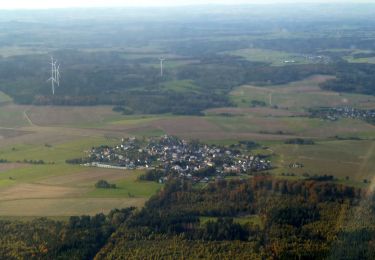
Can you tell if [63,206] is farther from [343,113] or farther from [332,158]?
[343,113]

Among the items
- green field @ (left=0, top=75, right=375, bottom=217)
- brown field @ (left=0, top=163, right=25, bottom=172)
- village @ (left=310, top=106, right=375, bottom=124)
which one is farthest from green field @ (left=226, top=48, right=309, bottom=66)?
brown field @ (left=0, top=163, right=25, bottom=172)

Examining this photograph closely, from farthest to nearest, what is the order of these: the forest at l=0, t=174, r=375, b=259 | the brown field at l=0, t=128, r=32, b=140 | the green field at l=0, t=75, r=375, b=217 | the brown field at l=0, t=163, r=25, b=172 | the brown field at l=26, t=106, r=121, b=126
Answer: the brown field at l=26, t=106, r=121, b=126, the brown field at l=0, t=128, r=32, b=140, the brown field at l=0, t=163, r=25, b=172, the green field at l=0, t=75, r=375, b=217, the forest at l=0, t=174, r=375, b=259

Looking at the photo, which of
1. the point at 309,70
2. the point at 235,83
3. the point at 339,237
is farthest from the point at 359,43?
the point at 339,237

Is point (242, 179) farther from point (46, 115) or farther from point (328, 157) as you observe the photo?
point (46, 115)

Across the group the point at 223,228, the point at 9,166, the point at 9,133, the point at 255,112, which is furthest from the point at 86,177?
the point at 255,112

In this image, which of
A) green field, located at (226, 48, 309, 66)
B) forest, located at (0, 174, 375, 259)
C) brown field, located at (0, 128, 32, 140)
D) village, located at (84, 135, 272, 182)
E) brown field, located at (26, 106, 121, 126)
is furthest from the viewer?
green field, located at (226, 48, 309, 66)

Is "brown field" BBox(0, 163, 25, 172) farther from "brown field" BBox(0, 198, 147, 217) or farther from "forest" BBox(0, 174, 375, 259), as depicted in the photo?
"forest" BBox(0, 174, 375, 259)
